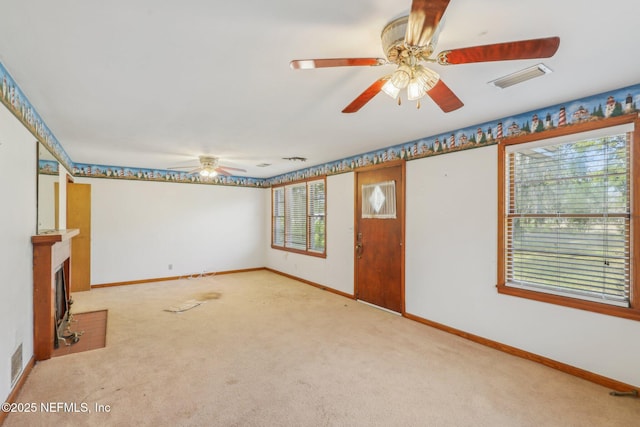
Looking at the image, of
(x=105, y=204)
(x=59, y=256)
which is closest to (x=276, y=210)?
(x=105, y=204)

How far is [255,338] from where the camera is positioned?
3361 mm

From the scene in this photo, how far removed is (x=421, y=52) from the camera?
59.6 inches

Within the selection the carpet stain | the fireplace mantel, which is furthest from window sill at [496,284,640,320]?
the fireplace mantel

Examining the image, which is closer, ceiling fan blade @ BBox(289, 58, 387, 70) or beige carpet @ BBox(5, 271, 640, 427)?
ceiling fan blade @ BBox(289, 58, 387, 70)

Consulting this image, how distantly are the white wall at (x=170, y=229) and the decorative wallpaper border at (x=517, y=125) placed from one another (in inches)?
142

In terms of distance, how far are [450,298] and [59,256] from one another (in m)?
4.43

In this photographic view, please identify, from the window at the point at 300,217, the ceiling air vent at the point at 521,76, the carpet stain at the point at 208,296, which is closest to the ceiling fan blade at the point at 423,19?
the ceiling air vent at the point at 521,76

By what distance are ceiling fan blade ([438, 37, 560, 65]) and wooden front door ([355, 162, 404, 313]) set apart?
108 inches

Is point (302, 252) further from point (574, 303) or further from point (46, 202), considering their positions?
point (574, 303)

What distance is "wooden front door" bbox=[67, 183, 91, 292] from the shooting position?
209 inches

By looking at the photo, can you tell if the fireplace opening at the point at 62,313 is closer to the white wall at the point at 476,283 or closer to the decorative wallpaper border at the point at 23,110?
the decorative wallpaper border at the point at 23,110

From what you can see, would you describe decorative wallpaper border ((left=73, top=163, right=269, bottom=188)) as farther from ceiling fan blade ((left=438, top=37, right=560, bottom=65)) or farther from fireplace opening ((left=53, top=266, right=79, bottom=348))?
ceiling fan blade ((left=438, top=37, right=560, bottom=65))

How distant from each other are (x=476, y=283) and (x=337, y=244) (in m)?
2.46

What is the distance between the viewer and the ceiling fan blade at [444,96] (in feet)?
5.82
